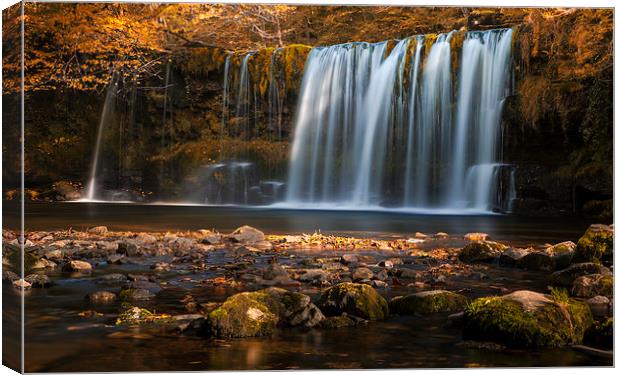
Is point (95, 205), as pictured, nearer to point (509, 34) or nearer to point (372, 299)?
point (372, 299)

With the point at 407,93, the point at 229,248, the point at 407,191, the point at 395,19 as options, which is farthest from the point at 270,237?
the point at 407,93

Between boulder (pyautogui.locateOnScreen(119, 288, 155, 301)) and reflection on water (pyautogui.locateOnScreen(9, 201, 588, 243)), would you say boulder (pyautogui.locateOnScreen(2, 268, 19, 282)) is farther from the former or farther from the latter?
reflection on water (pyautogui.locateOnScreen(9, 201, 588, 243))

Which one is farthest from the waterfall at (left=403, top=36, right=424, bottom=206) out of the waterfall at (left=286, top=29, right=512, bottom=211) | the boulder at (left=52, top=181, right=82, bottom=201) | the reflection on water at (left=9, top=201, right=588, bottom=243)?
the boulder at (left=52, top=181, right=82, bottom=201)

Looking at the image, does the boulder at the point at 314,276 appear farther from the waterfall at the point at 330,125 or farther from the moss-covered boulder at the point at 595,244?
the moss-covered boulder at the point at 595,244

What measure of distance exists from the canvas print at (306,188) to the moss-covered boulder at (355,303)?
1 centimetres

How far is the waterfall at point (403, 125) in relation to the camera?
933cm

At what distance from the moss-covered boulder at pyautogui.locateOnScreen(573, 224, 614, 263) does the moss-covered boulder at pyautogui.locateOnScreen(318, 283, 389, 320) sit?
8.08ft

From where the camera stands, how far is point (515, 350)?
253 inches

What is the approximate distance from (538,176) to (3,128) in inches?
207

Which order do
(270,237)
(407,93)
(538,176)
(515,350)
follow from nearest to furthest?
(515,350), (270,237), (538,176), (407,93)

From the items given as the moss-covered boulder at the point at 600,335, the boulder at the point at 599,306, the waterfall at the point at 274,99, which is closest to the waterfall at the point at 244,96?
Answer: the waterfall at the point at 274,99

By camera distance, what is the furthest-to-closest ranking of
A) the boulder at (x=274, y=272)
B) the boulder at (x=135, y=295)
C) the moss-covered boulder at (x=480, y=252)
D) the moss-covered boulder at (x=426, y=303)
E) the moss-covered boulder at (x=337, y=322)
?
the moss-covered boulder at (x=480, y=252)
the boulder at (x=274, y=272)
the boulder at (x=135, y=295)
the moss-covered boulder at (x=426, y=303)
the moss-covered boulder at (x=337, y=322)

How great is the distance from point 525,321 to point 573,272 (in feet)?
6.76

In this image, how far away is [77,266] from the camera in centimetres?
824
